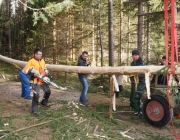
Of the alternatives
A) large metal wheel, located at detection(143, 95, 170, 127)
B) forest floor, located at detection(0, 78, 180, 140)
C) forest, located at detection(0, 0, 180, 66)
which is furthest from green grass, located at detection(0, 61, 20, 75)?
large metal wheel, located at detection(143, 95, 170, 127)

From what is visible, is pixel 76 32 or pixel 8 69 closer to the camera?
pixel 76 32

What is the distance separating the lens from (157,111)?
21.7 feet

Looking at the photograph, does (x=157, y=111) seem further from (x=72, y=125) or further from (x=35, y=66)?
(x=35, y=66)

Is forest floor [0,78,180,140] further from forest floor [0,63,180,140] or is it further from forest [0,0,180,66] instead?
forest [0,0,180,66]

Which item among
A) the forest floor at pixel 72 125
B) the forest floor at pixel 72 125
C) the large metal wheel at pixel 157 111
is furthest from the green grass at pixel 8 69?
the large metal wheel at pixel 157 111

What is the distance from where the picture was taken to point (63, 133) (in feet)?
18.2

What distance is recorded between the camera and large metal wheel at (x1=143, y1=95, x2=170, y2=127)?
641 centimetres

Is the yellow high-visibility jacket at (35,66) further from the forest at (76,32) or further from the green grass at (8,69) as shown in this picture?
the green grass at (8,69)

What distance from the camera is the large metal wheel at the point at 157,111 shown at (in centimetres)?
641

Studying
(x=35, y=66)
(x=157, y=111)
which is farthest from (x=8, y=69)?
(x=157, y=111)

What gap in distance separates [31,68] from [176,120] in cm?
485

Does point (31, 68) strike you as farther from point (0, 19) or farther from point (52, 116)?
point (0, 19)

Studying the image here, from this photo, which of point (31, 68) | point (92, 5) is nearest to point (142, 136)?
point (31, 68)

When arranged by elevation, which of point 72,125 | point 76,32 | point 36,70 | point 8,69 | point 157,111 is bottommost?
point 72,125
